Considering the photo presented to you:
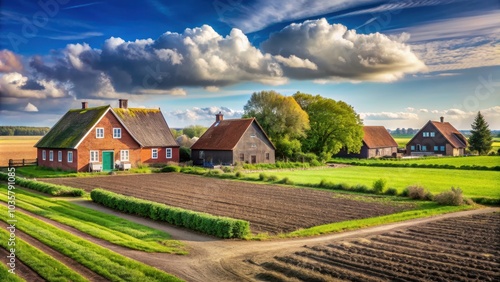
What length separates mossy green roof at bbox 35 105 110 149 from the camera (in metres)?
43.8

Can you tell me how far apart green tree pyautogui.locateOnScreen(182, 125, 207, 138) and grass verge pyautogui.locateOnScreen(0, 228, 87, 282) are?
212 ft

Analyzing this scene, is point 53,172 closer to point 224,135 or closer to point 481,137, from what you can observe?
point 224,135

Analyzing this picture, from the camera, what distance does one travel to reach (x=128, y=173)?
43.4 metres

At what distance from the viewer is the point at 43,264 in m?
12.3

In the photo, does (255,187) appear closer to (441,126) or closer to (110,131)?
(110,131)

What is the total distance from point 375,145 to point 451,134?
15.1 meters

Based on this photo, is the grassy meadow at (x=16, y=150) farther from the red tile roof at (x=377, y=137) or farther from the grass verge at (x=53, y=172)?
the red tile roof at (x=377, y=137)

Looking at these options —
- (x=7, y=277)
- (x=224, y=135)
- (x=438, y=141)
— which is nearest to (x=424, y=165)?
(x=224, y=135)

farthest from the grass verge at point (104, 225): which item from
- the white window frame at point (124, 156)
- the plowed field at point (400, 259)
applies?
the white window frame at point (124, 156)

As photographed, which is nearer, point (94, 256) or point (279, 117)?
point (94, 256)

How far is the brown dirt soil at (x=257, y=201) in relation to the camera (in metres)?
20.4

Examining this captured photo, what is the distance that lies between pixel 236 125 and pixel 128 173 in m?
15.5

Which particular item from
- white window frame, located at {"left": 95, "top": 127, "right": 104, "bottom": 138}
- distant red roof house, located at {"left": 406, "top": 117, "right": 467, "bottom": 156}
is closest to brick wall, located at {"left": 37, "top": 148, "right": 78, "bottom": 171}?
white window frame, located at {"left": 95, "top": 127, "right": 104, "bottom": 138}

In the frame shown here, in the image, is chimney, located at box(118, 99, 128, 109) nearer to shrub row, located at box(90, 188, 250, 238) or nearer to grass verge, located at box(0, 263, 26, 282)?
shrub row, located at box(90, 188, 250, 238)
